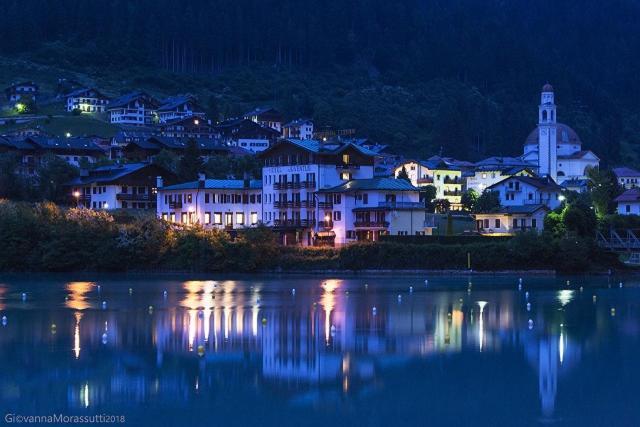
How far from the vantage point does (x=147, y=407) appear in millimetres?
27984

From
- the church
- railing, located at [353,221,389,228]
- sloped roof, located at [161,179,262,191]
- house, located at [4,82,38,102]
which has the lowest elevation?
railing, located at [353,221,389,228]

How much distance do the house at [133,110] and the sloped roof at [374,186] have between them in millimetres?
66457

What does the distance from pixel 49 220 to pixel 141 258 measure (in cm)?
745

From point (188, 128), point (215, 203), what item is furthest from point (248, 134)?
point (215, 203)

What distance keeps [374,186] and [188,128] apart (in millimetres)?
61843

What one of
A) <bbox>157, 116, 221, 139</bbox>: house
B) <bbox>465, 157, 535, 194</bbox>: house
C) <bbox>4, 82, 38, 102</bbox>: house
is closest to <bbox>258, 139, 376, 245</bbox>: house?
<bbox>465, 157, 535, 194</bbox>: house

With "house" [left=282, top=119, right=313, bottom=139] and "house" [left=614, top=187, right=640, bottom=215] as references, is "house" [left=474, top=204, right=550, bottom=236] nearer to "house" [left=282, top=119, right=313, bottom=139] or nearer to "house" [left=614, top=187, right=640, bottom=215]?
"house" [left=614, top=187, right=640, bottom=215]

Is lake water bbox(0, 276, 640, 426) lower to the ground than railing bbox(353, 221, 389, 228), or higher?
lower

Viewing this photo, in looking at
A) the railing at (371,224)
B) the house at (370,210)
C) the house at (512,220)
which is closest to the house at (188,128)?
the house at (512,220)

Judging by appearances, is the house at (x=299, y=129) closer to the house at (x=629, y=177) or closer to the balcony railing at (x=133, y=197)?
the house at (x=629, y=177)

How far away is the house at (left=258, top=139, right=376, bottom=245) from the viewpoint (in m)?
83.1

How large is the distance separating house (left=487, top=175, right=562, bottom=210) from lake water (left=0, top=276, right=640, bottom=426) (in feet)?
143

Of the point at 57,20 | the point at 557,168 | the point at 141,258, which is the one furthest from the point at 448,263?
the point at 57,20

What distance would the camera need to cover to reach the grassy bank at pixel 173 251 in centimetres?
7306
